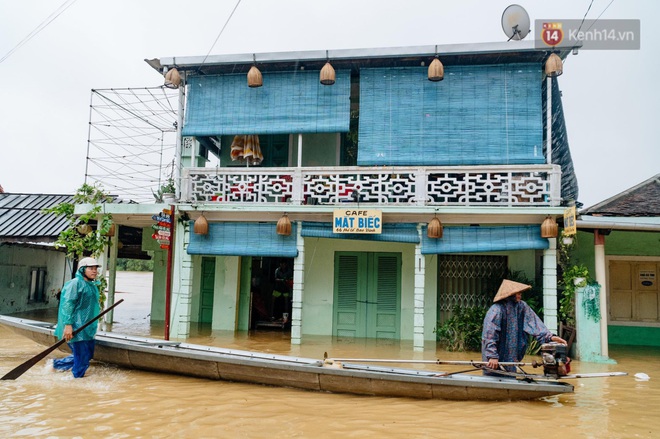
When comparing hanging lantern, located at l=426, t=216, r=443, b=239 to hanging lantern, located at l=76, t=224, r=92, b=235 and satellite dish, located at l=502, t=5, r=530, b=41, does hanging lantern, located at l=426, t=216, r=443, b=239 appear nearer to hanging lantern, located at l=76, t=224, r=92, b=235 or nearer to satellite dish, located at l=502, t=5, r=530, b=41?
satellite dish, located at l=502, t=5, r=530, b=41

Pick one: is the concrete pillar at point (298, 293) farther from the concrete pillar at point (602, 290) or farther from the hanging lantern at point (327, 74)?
the concrete pillar at point (602, 290)

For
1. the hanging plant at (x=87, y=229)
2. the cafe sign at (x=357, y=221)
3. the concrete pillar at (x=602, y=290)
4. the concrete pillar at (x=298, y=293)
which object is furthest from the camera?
the hanging plant at (x=87, y=229)

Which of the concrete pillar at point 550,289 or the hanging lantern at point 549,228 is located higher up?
the hanging lantern at point 549,228

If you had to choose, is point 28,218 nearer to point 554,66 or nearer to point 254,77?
point 254,77

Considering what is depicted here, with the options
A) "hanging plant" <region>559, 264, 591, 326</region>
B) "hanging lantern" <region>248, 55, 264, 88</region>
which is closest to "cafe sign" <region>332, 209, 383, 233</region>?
"hanging lantern" <region>248, 55, 264, 88</region>

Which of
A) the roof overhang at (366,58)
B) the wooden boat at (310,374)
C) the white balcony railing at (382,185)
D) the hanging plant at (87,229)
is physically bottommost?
→ the wooden boat at (310,374)

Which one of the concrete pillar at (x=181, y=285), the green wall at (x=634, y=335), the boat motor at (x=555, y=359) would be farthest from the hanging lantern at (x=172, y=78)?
the green wall at (x=634, y=335)

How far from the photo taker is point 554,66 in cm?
963

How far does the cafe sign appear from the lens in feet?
32.8

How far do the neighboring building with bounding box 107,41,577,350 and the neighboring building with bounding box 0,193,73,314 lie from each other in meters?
3.54

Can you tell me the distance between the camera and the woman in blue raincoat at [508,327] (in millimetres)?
6156

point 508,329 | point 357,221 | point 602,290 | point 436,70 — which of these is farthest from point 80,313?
point 602,290

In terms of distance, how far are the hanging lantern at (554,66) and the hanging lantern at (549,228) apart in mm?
2749

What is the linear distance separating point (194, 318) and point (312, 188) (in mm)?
5717
